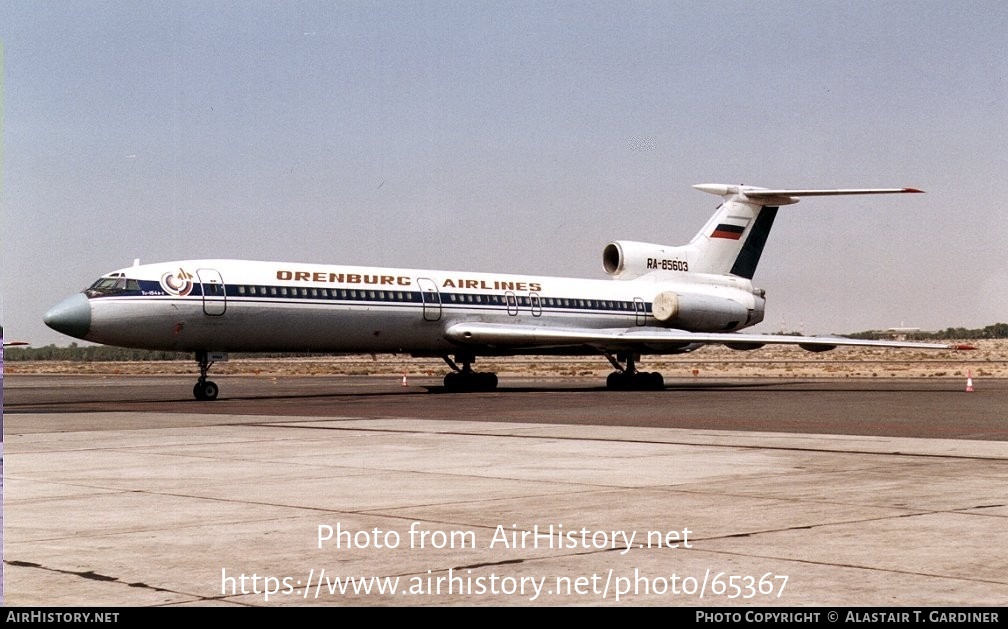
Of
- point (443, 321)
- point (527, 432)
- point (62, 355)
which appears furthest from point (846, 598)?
point (62, 355)

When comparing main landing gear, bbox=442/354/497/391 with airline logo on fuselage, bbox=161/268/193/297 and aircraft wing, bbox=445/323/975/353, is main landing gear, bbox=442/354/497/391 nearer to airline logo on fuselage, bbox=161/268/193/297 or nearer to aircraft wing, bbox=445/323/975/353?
aircraft wing, bbox=445/323/975/353

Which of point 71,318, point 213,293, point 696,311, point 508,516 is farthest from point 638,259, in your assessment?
point 508,516

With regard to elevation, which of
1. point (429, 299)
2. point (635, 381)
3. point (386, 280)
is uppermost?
point (386, 280)

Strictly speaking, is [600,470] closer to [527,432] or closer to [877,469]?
[877,469]

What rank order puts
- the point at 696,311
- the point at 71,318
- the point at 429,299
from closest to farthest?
the point at 71,318
the point at 429,299
the point at 696,311

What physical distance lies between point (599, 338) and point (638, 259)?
19.9ft

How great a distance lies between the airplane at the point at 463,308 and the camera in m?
29.5

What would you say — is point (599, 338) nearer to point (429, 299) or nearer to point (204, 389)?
point (429, 299)

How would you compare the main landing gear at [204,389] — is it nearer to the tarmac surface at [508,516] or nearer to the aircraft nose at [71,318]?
the aircraft nose at [71,318]

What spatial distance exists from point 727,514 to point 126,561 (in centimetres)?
414

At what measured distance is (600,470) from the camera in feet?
39.3

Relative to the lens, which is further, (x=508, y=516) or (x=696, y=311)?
(x=696, y=311)

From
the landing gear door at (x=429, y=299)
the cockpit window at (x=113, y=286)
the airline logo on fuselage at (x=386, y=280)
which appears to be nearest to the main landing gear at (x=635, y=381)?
the airline logo on fuselage at (x=386, y=280)

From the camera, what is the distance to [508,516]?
8.76 m
